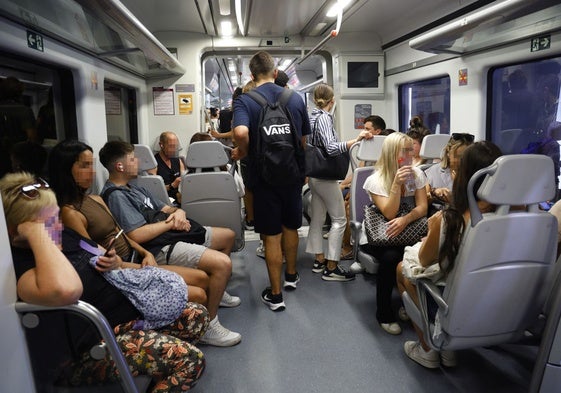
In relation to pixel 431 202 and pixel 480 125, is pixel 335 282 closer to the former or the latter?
pixel 431 202

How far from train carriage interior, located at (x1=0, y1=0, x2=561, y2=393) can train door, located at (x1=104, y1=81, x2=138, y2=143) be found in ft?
0.09

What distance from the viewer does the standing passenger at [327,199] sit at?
3475 millimetres

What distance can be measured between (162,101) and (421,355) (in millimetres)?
5018

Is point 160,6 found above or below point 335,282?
above

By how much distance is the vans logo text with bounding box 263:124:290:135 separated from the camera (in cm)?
280

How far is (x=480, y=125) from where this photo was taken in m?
4.16

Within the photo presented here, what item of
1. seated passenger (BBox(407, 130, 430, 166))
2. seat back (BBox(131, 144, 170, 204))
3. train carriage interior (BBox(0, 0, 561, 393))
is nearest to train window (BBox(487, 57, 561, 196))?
train carriage interior (BBox(0, 0, 561, 393))

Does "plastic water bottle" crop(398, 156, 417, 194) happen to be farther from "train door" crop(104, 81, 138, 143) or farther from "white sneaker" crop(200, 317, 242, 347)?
"train door" crop(104, 81, 138, 143)

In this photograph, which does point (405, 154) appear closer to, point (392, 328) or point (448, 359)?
point (392, 328)

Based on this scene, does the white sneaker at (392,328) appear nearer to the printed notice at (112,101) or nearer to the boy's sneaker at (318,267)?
the boy's sneaker at (318,267)

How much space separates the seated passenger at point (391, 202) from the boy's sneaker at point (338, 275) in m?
0.81

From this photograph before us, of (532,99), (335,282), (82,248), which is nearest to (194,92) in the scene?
(335,282)

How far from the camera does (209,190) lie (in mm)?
3316

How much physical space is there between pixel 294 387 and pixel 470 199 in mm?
1353
